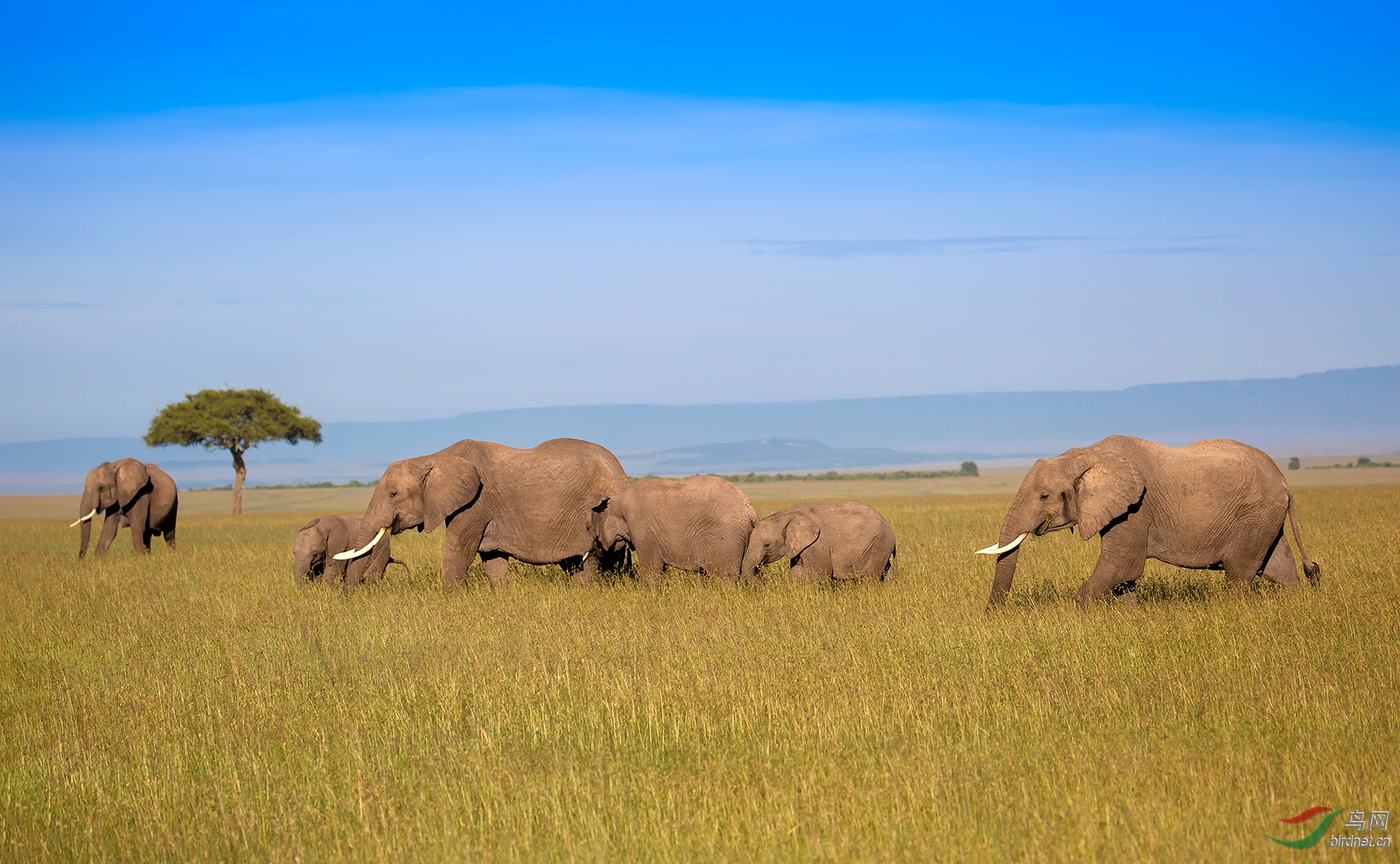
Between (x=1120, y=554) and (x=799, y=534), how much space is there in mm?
4385

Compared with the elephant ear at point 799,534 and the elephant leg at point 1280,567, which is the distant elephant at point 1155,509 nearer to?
the elephant leg at point 1280,567

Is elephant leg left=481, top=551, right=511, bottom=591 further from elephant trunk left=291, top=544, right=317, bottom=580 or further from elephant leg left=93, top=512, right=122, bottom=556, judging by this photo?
elephant leg left=93, top=512, right=122, bottom=556

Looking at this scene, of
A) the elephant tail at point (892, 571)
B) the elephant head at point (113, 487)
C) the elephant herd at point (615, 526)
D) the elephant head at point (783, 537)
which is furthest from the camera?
the elephant head at point (113, 487)

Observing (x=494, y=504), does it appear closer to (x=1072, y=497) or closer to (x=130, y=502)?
(x=1072, y=497)

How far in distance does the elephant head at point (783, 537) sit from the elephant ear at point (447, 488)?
150 inches

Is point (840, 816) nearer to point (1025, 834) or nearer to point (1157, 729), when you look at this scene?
point (1025, 834)

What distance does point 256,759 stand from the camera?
25.1 feet

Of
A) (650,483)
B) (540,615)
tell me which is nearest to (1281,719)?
(540,615)

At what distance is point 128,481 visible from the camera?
77.6 feet

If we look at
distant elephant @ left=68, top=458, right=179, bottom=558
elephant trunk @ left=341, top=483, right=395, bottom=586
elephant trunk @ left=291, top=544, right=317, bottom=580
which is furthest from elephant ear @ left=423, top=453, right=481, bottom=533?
distant elephant @ left=68, top=458, right=179, bottom=558

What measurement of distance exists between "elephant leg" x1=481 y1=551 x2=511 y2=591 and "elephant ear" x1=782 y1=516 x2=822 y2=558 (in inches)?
150

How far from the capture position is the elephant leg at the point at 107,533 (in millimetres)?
23891

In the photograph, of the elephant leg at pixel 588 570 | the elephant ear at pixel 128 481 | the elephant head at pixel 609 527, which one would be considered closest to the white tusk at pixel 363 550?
the elephant leg at pixel 588 570

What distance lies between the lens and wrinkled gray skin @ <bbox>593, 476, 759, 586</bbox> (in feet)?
49.0
